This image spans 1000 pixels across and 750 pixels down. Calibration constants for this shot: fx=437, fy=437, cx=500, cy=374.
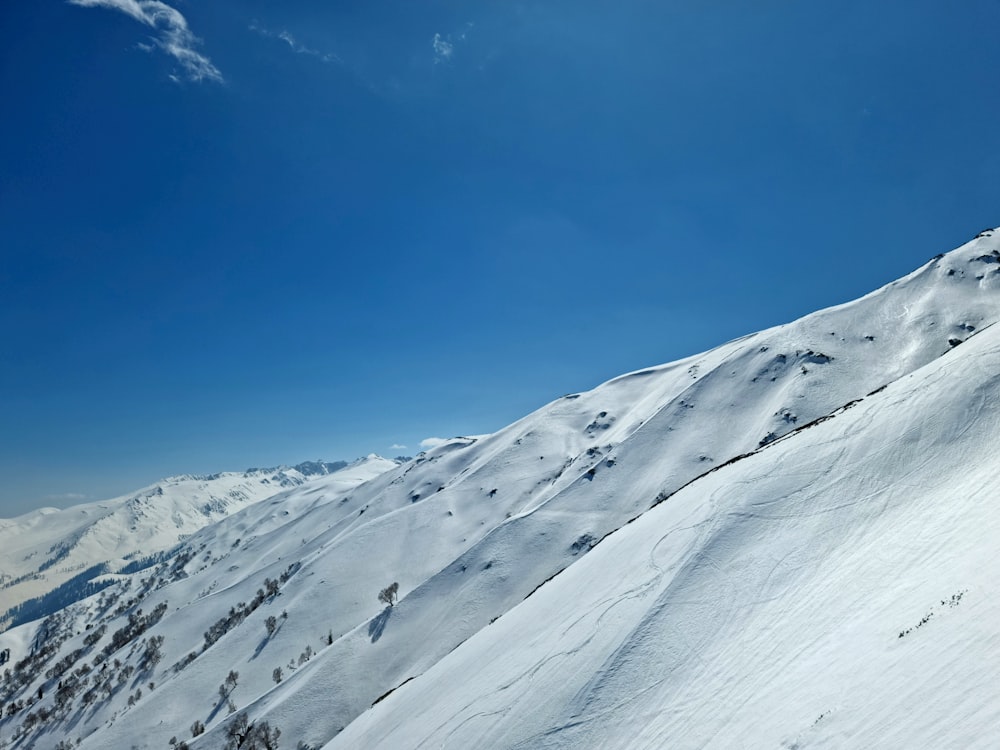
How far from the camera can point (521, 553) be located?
91500 millimetres

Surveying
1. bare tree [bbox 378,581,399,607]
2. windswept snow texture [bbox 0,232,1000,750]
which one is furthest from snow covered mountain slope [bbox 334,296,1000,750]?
bare tree [bbox 378,581,399,607]

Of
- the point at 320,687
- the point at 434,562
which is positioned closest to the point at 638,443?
the point at 434,562

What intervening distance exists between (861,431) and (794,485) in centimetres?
700

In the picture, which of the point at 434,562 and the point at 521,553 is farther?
the point at 434,562

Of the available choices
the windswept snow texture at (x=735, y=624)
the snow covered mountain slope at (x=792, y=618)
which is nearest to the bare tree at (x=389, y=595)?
the windswept snow texture at (x=735, y=624)

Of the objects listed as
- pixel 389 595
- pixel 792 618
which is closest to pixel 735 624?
pixel 792 618

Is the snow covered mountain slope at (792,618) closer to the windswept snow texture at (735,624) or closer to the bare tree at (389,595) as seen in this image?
the windswept snow texture at (735,624)

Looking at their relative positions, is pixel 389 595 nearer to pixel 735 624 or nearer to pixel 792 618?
pixel 735 624

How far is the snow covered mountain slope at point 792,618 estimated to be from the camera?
43.8 feet

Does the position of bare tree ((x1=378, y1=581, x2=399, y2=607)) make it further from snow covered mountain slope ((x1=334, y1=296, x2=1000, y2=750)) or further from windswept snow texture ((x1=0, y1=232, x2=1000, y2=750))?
snow covered mountain slope ((x1=334, y1=296, x2=1000, y2=750))

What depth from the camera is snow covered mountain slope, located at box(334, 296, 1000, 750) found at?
43.8ft

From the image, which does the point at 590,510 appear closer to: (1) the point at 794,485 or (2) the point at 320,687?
(2) the point at 320,687

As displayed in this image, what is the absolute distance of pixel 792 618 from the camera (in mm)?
19500

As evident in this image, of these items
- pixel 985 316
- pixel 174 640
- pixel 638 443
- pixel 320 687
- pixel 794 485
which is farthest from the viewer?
pixel 174 640
